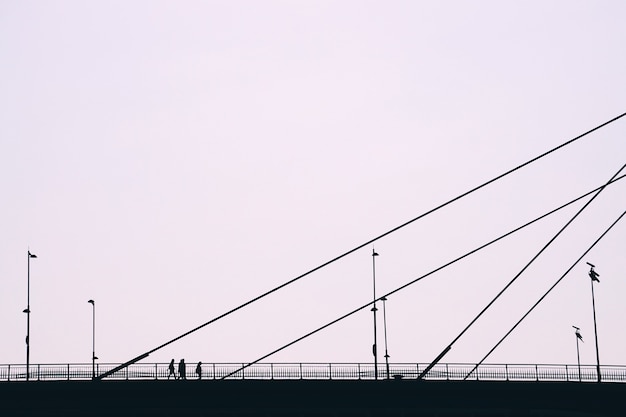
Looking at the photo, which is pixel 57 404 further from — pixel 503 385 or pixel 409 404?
pixel 503 385

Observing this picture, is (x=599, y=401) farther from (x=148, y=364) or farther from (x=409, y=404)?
(x=148, y=364)

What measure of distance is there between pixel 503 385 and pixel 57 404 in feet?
93.0

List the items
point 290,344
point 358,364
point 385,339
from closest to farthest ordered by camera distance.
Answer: point 290,344
point 358,364
point 385,339

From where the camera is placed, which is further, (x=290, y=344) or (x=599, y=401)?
(x=599, y=401)

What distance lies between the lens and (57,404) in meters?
94.2

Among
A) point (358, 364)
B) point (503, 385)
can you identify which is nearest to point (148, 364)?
point (358, 364)

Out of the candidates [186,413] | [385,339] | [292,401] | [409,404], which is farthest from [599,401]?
[385,339]

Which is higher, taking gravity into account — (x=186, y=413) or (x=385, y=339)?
(x=385, y=339)

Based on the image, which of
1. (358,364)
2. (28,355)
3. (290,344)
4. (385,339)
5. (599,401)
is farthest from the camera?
(385,339)

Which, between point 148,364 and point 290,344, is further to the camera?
point 148,364

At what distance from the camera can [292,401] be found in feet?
309

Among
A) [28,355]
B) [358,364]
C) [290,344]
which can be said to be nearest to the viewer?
[290,344]

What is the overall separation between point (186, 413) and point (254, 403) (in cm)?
448

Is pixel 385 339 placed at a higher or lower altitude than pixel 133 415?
higher
